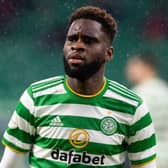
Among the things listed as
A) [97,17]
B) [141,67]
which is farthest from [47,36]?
[97,17]

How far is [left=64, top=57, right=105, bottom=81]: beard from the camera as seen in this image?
54.0 inches

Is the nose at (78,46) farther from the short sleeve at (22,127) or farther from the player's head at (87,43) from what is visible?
the short sleeve at (22,127)

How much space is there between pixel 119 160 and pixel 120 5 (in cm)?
113

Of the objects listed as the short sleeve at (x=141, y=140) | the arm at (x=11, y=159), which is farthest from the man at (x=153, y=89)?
the arm at (x=11, y=159)

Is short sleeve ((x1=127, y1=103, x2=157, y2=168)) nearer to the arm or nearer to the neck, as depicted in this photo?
the neck

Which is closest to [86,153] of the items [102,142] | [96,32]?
[102,142]

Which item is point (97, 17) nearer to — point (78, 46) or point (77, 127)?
point (78, 46)

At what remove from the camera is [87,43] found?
1399 mm

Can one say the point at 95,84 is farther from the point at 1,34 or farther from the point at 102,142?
the point at 1,34

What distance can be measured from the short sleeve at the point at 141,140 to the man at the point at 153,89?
3.14ft

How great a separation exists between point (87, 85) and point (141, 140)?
0.18 m

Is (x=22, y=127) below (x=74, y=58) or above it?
below

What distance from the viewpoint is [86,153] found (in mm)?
1382

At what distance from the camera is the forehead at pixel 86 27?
1.40 metres
